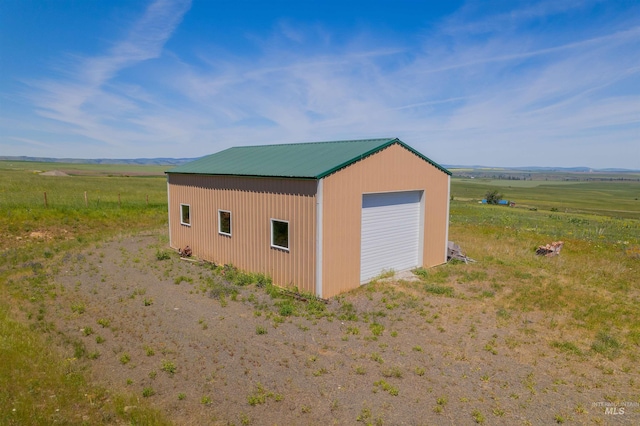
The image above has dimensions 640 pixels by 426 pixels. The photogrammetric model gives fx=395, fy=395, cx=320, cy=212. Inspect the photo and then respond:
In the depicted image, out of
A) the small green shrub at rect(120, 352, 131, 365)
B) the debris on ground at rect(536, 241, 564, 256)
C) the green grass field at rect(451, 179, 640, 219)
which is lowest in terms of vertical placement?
the green grass field at rect(451, 179, 640, 219)

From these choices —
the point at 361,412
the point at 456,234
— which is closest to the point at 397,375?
the point at 361,412

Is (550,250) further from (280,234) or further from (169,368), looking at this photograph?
(169,368)

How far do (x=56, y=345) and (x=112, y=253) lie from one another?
9717 millimetres

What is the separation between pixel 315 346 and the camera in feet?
29.2

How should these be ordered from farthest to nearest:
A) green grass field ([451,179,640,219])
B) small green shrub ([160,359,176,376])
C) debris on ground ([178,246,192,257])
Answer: green grass field ([451,179,640,219]), debris on ground ([178,246,192,257]), small green shrub ([160,359,176,376])

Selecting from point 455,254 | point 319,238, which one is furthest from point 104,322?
point 455,254

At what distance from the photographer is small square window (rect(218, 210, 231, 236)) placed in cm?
1526

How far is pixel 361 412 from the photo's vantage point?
648 cm

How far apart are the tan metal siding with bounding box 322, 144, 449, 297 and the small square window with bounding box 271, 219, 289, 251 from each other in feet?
5.31

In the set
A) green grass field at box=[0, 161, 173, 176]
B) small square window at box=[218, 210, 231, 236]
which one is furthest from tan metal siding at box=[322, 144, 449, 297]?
green grass field at box=[0, 161, 173, 176]

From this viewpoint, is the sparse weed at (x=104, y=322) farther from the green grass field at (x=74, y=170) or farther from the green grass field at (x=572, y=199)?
the green grass field at (x=74, y=170)

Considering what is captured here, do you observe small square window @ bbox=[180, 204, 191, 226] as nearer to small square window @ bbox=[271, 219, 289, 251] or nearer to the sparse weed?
small square window @ bbox=[271, 219, 289, 251]

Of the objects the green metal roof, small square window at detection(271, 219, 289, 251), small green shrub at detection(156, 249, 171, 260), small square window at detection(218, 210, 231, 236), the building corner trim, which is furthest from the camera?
small green shrub at detection(156, 249, 171, 260)

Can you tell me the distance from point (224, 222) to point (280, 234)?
11.6 feet
